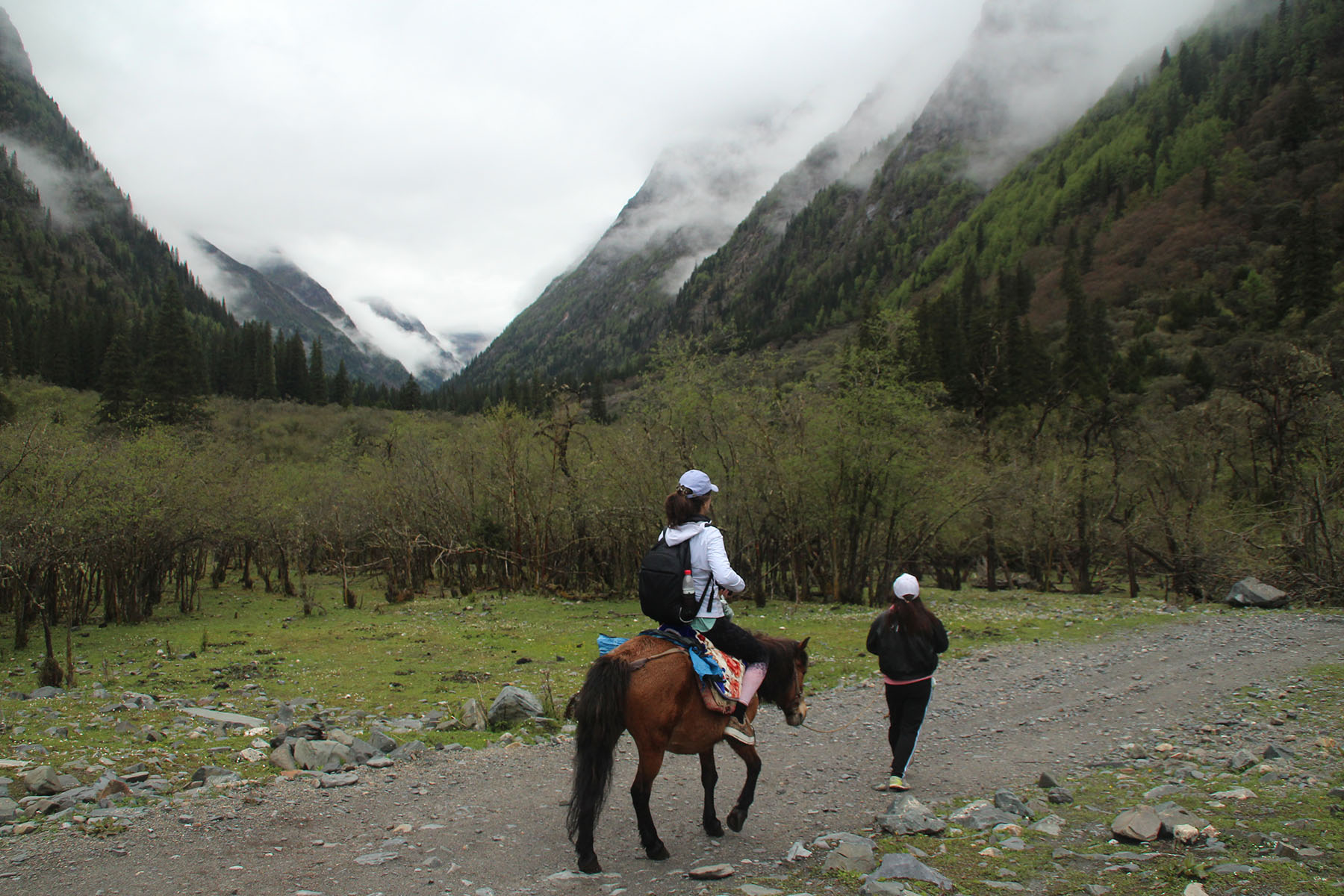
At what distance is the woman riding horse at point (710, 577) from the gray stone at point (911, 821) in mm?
1207

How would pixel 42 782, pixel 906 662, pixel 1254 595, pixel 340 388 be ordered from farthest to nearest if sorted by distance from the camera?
pixel 340 388
pixel 1254 595
pixel 906 662
pixel 42 782

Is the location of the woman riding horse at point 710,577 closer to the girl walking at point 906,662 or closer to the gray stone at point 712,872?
Result: the gray stone at point 712,872

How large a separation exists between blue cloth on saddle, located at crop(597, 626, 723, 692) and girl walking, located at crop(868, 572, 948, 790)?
2.23 metres

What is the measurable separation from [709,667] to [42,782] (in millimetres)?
6002

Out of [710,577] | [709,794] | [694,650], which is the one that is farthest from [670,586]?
[709,794]

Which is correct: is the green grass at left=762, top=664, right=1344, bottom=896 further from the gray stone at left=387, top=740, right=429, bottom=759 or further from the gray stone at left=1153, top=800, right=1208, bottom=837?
the gray stone at left=387, top=740, right=429, bottom=759

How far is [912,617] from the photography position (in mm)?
7094

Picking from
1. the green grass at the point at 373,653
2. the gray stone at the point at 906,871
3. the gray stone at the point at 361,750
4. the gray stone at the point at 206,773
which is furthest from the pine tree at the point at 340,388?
the gray stone at the point at 906,871

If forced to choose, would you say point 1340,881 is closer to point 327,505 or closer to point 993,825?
point 993,825

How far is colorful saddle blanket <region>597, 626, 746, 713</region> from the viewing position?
18.1 feet

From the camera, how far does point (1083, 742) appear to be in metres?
8.36

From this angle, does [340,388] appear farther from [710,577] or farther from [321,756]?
[710,577]

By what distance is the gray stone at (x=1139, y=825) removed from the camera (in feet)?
16.4

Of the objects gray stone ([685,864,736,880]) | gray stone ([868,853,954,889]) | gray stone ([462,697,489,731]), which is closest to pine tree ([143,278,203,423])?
gray stone ([462,697,489,731])
